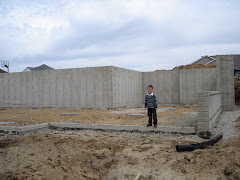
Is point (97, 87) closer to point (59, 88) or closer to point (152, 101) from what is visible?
point (59, 88)

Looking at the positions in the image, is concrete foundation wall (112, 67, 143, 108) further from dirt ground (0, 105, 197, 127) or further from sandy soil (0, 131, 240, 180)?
sandy soil (0, 131, 240, 180)

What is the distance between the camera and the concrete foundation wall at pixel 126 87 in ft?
46.5

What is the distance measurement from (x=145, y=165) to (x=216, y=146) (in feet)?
5.87

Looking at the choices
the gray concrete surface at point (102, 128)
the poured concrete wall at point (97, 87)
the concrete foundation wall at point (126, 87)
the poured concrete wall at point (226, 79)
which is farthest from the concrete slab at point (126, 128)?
the poured concrete wall at point (226, 79)

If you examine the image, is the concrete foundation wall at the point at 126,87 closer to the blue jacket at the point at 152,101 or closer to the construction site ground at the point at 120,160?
the blue jacket at the point at 152,101

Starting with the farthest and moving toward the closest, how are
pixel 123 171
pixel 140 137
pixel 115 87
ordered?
pixel 115 87 → pixel 140 137 → pixel 123 171

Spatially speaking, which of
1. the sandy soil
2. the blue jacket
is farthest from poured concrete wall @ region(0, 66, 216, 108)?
the sandy soil

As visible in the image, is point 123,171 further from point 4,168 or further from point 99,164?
point 4,168

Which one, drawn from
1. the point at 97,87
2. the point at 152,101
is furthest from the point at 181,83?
the point at 152,101

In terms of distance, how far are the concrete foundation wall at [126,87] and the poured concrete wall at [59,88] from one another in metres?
0.48

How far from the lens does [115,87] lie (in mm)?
14117

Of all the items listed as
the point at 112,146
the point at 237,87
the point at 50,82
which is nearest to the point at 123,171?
the point at 112,146

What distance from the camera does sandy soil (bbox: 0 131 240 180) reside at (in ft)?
12.1

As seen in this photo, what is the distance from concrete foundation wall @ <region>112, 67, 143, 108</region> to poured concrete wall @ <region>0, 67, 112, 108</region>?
0.48m
